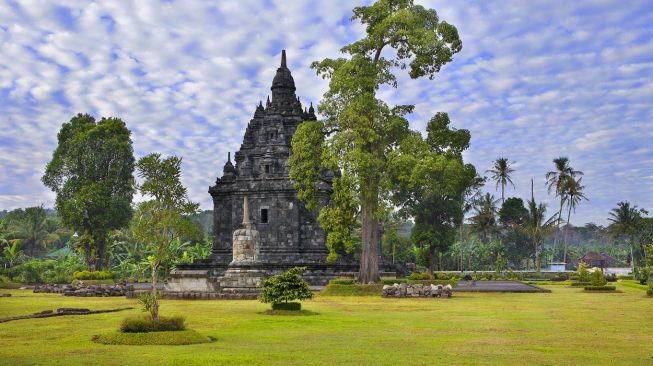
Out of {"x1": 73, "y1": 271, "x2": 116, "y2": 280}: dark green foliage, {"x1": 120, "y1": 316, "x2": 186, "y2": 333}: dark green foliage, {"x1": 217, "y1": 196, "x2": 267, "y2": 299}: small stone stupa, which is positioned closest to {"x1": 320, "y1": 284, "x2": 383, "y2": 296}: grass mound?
{"x1": 217, "y1": 196, "x2": 267, "y2": 299}: small stone stupa

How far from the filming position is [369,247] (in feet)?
114

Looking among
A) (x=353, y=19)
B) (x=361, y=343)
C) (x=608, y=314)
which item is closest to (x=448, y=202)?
(x=353, y=19)

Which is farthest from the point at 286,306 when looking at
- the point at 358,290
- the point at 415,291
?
the point at 358,290

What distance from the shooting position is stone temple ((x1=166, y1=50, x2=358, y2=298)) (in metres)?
45.7

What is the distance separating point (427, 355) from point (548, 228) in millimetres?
66379

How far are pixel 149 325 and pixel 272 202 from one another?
3305 cm

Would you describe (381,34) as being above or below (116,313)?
above

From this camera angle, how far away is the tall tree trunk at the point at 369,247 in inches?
1356

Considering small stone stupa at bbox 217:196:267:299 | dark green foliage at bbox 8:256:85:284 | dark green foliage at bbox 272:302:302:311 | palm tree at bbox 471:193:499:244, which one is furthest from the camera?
palm tree at bbox 471:193:499:244

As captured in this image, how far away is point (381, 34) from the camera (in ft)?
115

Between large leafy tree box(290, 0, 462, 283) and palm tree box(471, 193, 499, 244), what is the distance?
4317 cm

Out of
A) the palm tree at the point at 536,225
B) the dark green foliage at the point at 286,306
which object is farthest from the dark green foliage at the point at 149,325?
the palm tree at the point at 536,225

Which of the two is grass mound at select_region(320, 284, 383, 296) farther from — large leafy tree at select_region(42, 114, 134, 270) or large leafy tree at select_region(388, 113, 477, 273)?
large leafy tree at select_region(42, 114, 134, 270)

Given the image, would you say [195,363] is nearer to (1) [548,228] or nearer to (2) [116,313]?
(2) [116,313]
